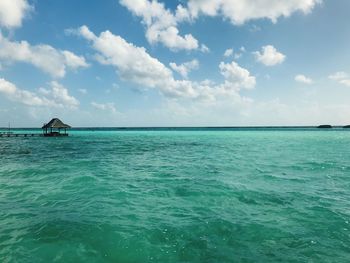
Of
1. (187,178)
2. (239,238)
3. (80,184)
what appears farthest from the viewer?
(187,178)

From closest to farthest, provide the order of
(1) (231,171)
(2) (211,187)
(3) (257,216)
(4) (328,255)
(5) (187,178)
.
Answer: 1. (4) (328,255)
2. (3) (257,216)
3. (2) (211,187)
4. (5) (187,178)
5. (1) (231,171)

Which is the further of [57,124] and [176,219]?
[57,124]

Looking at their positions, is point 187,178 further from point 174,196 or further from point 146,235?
point 146,235

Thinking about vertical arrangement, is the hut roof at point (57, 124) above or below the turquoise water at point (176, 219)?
above

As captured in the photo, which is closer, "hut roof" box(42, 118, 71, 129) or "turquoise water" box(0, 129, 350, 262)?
"turquoise water" box(0, 129, 350, 262)

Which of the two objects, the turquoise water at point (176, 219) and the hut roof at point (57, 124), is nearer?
the turquoise water at point (176, 219)

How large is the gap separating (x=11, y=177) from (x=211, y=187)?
11.1m

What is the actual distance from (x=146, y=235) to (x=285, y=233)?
3652 millimetres

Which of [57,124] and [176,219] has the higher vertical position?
[57,124]

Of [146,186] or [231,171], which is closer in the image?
[146,186]

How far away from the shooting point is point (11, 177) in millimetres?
14562

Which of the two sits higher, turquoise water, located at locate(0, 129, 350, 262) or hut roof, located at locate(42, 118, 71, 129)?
hut roof, located at locate(42, 118, 71, 129)

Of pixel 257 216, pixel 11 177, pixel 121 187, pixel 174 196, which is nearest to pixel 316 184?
pixel 257 216

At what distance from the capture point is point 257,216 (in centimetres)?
807
